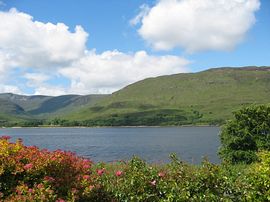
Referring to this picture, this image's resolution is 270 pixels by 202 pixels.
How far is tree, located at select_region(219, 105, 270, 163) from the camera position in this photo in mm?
45906

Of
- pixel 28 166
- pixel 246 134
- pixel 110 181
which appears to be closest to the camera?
pixel 28 166

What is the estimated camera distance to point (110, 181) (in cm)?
1521

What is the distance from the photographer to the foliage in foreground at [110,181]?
1160 cm

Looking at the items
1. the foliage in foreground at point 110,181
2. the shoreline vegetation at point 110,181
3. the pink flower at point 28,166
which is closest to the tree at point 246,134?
the shoreline vegetation at point 110,181

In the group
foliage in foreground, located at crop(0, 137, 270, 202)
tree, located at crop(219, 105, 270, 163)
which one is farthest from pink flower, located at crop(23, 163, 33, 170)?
tree, located at crop(219, 105, 270, 163)

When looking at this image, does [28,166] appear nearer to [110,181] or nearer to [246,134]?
[110,181]

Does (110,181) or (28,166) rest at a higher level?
(28,166)

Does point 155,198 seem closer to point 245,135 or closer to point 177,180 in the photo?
point 177,180

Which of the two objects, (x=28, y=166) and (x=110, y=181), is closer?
(x=28, y=166)

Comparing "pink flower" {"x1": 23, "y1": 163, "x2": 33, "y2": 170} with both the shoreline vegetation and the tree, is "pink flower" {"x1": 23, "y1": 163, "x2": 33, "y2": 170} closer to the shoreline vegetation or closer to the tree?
the shoreline vegetation

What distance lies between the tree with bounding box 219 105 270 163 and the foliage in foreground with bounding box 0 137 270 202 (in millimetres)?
31424

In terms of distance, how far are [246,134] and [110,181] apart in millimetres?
34737

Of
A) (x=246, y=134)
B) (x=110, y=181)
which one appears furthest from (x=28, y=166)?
(x=246, y=134)

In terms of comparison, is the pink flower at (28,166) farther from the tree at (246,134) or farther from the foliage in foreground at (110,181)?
the tree at (246,134)
